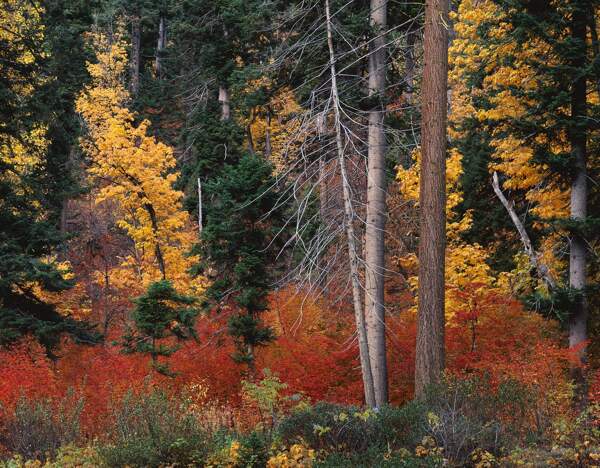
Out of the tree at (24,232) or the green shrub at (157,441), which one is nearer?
the green shrub at (157,441)

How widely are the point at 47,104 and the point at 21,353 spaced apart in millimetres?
5917

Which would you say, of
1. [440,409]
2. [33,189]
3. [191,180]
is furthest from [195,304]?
[191,180]

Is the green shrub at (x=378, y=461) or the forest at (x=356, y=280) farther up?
the forest at (x=356, y=280)

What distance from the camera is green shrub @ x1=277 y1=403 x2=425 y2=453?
6977 millimetres

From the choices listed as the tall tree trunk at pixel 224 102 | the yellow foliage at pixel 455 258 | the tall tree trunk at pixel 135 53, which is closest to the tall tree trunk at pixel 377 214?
the yellow foliage at pixel 455 258

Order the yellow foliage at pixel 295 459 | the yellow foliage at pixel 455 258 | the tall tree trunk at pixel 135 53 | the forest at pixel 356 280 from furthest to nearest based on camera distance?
the tall tree trunk at pixel 135 53 < the yellow foliage at pixel 455 258 < the forest at pixel 356 280 < the yellow foliage at pixel 295 459

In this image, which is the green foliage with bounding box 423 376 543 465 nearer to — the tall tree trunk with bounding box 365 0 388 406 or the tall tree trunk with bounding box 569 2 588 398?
the tall tree trunk with bounding box 365 0 388 406

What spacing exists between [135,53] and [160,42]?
11.1ft

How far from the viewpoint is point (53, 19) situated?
24.6 metres

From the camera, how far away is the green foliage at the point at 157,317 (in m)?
14.2

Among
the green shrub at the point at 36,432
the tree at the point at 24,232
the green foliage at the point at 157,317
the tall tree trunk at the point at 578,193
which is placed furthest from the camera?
the tree at the point at 24,232

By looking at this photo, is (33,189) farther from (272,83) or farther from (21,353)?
(272,83)

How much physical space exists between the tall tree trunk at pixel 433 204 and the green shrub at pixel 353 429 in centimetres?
191

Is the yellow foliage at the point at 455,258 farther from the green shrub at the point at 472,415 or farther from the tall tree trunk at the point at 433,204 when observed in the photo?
the green shrub at the point at 472,415
